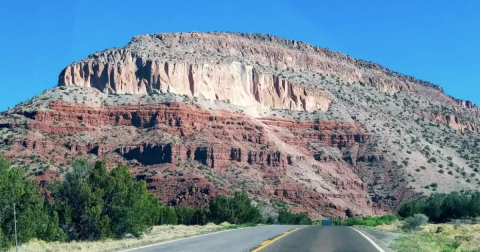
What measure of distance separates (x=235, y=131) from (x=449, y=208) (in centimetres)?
4682

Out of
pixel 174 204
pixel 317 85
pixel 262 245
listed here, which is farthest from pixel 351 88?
pixel 262 245

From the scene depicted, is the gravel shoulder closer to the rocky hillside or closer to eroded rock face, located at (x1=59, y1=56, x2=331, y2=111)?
the rocky hillside

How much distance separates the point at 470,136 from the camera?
143625 mm

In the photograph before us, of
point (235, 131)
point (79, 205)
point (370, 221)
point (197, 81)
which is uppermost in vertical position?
point (197, 81)

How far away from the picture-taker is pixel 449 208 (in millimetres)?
74188

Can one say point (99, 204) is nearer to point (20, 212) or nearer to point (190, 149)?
point (20, 212)

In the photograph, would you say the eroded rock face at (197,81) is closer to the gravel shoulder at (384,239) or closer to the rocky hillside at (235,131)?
the rocky hillside at (235,131)

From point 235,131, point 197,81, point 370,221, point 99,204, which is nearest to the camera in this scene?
point 99,204

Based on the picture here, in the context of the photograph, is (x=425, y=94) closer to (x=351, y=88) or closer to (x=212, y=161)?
(x=351, y=88)

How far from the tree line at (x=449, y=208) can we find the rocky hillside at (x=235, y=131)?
21.7 metres

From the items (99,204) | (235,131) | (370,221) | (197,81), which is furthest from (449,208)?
(197,81)

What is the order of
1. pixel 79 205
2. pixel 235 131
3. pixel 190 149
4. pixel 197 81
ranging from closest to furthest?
pixel 79 205 < pixel 190 149 < pixel 235 131 < pixel 197 81

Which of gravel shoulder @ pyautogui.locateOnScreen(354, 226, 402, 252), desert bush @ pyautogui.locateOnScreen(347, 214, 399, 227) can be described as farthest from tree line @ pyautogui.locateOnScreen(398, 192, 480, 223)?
gravel shoulder @ pyautogui.locateOnScreen(354, 226, 402, 252)

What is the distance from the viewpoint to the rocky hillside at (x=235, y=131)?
314ft
